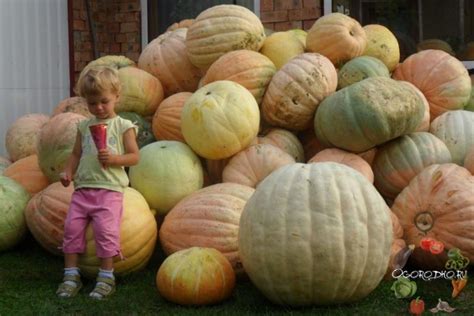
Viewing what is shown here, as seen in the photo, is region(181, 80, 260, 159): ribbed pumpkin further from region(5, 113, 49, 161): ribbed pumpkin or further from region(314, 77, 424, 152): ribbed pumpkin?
region(5, 113, 49, 161): ribbed pumpkin

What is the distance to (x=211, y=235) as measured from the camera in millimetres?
3814

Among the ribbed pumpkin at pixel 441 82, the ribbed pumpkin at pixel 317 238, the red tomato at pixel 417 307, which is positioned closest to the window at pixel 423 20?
the ribbed pumpkin at pixel 441 82

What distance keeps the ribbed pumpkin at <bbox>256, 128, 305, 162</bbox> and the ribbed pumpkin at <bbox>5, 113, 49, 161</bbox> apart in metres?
2.17

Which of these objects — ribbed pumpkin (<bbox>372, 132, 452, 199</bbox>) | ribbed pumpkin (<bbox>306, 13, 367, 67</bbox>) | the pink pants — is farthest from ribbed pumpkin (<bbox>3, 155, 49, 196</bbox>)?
ribbed pumpkin (<bbox>372, 132, 452, 199</bbox>)

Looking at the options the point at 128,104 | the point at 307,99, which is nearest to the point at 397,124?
the point at 307,99

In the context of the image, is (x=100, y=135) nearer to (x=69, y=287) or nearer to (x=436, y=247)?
(x=69, y=287)

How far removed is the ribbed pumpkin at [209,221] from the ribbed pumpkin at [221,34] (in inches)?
59.5

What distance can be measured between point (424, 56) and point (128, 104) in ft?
7.50

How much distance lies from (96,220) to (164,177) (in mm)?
743

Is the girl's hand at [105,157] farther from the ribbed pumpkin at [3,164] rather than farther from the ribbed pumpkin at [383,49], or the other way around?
the ribbed pumpkin at [383,49]

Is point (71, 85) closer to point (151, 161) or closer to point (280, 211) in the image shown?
point (151, 161)

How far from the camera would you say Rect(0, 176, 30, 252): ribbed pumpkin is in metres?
4.52

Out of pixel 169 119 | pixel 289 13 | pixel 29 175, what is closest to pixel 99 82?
pixel 169 119

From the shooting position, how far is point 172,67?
5.57 meters
